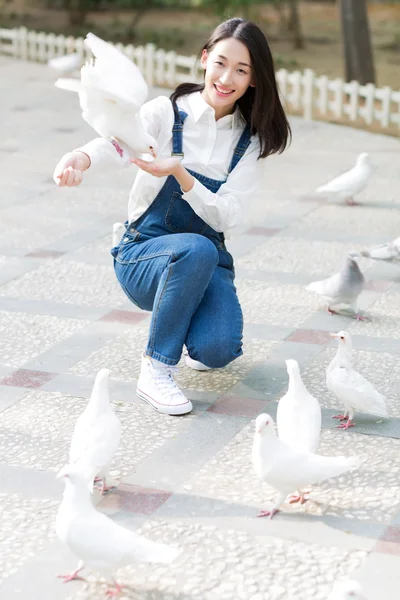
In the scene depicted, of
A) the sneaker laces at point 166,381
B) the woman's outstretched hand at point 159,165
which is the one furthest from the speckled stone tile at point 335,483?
the woman's outstretched hand at point 159,165

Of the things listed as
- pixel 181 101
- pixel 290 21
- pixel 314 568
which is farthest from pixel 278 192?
pixel 290 21

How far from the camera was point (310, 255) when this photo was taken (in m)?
5.70

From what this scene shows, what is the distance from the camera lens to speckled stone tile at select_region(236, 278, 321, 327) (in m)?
4.66

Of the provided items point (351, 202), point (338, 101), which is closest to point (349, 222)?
point (351, 202)

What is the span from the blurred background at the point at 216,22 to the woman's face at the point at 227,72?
34.8 feet

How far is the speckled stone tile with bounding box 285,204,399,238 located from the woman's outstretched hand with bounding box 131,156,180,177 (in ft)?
9.03

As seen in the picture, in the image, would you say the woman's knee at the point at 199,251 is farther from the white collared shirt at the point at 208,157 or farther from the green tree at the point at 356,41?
the green tree at the point at 356,41

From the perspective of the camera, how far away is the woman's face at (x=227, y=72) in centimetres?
365

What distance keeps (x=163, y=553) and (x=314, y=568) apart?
48 cm

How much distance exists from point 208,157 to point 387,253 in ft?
5.27

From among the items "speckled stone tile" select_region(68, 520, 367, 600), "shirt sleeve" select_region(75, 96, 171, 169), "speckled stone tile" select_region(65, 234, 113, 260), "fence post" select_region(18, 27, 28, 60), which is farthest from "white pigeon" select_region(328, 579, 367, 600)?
"fence post" select_region(18, 27, 28, 60)

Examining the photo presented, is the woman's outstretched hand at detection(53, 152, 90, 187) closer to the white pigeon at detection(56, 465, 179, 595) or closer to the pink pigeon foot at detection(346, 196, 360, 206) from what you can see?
the white pigeon at detection(56, 465, 179, 595)

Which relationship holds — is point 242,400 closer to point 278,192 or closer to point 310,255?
point 310,255

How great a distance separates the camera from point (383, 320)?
185 inches
